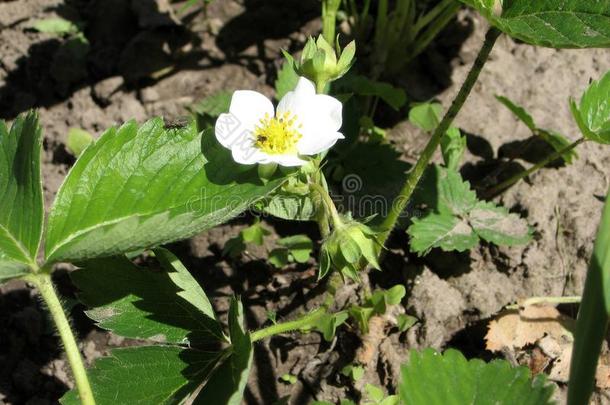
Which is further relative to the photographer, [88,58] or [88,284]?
[88,58]

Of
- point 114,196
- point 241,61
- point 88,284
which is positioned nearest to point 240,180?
point 114,196

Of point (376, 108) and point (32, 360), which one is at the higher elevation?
point (376, 108)

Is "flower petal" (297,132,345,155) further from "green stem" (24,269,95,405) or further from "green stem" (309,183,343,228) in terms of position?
"green stem" (24,269,95,405)

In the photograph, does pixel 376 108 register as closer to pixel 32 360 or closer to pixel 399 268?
Answer: pixel 399 268

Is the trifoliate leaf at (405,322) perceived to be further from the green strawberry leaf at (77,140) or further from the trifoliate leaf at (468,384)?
the green strawberry leaf at (77,140)

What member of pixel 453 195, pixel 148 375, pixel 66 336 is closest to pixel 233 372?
pixel 148 375

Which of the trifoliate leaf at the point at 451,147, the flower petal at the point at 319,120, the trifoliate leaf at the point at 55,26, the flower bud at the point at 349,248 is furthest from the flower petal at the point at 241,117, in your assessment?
the trifoliate leaf at the point at 55,26

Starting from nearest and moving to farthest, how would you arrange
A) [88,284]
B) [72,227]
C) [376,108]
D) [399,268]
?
[72,227], [88,284], [399,268], [376,108]
